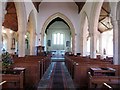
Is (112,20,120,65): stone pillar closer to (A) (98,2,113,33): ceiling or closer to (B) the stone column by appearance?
(A) (98,2,113,33): ceiling

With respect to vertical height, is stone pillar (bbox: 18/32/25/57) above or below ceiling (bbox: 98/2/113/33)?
below

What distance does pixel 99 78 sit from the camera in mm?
3717

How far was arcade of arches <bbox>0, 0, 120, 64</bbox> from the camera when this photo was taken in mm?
11629

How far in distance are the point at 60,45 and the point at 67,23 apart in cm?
1205

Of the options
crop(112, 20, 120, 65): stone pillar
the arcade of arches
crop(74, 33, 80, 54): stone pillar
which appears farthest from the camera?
crop(74, 33, 80, 54): stone pillar

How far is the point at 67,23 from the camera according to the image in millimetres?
19906

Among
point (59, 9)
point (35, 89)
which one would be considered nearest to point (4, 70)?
point (35, 89)

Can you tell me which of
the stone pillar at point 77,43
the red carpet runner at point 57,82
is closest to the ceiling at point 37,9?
the stone pillar at point 77,43

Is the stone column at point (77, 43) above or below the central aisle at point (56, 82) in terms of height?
above

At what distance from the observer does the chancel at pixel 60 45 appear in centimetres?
508

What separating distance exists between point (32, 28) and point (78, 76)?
39.3ft

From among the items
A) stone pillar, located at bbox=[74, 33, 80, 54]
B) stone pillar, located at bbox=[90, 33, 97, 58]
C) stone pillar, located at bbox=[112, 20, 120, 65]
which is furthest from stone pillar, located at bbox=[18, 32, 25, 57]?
stone pillar, located at bbox=[74, 33, 80, 54]

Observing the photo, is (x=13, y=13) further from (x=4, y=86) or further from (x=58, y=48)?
(x=58, y=48)

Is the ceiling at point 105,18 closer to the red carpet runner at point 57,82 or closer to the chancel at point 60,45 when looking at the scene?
the chancel at point 60,45
